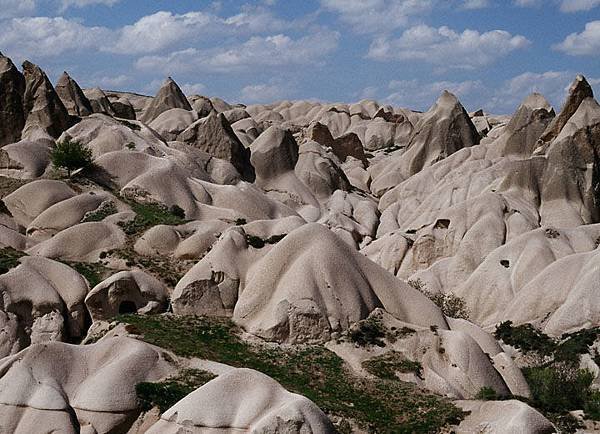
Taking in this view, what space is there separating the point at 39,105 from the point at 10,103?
180 cm

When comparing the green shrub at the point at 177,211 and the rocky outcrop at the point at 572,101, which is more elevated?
the rocky outcrop at the point at 572,101

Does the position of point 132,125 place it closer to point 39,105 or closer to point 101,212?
point 39,105

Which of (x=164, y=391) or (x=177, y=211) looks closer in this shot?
(x=164, y=391)

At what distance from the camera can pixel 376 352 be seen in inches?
1168

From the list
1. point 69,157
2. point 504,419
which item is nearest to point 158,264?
point 69,157

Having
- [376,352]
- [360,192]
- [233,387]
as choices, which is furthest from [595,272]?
[360,192]

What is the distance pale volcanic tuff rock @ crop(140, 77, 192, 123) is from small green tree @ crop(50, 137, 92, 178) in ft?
146

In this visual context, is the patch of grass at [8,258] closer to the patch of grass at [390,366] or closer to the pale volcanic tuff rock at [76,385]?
the pale volcanic tuff rock at [76,385]

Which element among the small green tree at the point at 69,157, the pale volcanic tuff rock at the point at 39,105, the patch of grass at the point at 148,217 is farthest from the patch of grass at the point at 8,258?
the pale volcanic tuff rock at the point at 39,105

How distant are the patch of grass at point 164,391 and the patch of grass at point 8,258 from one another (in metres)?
11.2

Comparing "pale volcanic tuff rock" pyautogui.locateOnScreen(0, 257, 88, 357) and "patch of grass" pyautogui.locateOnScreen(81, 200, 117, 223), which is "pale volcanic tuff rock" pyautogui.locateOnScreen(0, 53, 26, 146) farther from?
"pale volcanic tuff rock" pyautogui.locateOnScreen(0, 257, 88, 357)

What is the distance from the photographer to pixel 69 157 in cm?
4838

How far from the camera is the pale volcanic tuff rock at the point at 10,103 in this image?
2222 inches

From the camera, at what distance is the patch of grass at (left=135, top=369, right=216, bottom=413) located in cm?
2409
